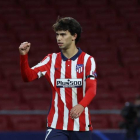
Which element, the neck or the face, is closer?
the face

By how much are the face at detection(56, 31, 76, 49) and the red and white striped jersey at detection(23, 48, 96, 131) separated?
0.59 ft

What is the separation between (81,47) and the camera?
11492 millimetres

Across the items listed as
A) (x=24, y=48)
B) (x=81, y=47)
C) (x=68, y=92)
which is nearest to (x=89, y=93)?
(x=68, y=92)

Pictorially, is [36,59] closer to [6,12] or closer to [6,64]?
[6,64]

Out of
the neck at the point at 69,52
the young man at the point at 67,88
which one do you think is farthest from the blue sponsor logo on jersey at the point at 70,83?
the neck at the point at 69,52

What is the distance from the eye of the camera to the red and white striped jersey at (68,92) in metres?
4.50

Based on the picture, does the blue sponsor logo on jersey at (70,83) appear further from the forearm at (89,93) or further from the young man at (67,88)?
the forearm at (89,93)

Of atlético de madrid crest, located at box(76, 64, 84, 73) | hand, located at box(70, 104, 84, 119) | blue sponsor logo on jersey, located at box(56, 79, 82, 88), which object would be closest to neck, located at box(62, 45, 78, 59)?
atlético de madrid crest, located at box(76, 64, 84, 73)

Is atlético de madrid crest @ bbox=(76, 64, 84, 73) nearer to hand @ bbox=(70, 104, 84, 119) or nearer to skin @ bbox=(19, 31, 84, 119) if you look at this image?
skin @ bbox=(19, 31, 84, 119)

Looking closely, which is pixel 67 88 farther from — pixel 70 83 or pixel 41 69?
pixel 41 69

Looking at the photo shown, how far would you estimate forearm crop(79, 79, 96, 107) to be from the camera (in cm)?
425

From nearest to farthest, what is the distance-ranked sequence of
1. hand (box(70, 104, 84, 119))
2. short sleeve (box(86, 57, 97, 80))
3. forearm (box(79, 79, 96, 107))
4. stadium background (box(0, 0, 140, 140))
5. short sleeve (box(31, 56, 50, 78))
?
hand (box(70, 104, 84, 119)) → forearm (box(79, 79, 96, 107)) → short sleeve (box(86, 57, 97, 80)) → short sleeve (box(31, 56, 50, 78)) → stadium background (box(0, 0, 140, 140))

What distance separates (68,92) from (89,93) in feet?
0.89

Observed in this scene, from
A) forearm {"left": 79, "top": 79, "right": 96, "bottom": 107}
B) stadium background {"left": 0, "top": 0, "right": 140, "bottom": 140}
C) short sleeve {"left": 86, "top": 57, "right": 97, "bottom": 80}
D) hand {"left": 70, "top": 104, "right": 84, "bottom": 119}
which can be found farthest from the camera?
stadium background {"left": 0, "top": 0, "right": 140, "bottom": 140}
